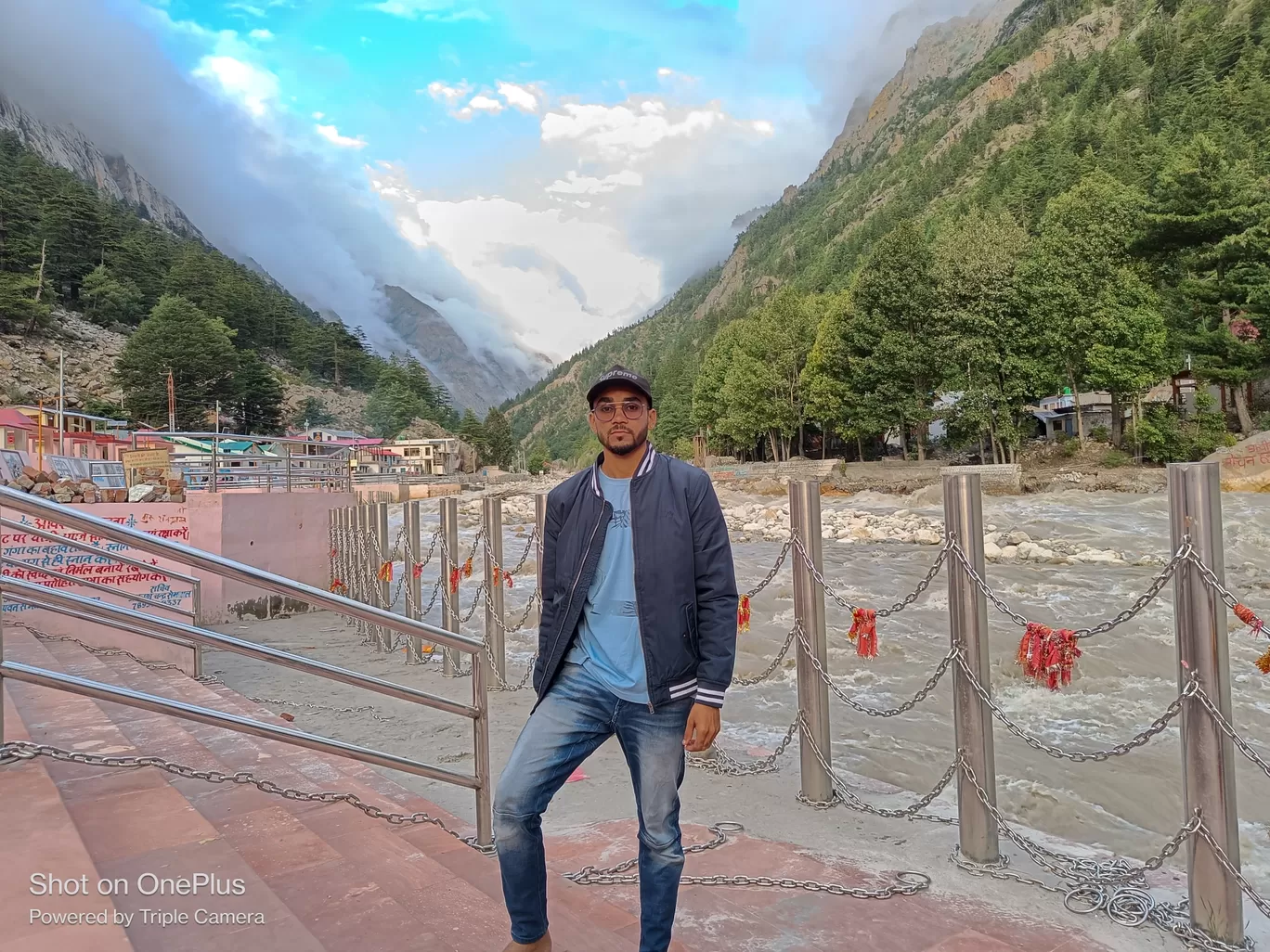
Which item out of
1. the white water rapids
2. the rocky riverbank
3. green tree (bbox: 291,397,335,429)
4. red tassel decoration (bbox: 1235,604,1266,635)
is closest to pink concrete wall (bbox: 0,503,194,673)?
the white water rapids

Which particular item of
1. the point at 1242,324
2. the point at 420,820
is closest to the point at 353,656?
the point at 420,820

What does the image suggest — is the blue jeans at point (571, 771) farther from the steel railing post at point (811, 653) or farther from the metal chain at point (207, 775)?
the steel railing post at point (811, 653)

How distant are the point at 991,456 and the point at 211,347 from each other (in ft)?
230

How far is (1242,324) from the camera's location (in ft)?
96.7

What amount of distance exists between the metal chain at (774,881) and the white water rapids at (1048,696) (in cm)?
157

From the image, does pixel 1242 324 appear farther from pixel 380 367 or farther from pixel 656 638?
pixel 380 367

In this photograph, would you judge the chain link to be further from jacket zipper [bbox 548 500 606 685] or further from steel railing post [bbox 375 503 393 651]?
steel railing post [bbox 375 503 393 651]

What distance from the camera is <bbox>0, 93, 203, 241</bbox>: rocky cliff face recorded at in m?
124

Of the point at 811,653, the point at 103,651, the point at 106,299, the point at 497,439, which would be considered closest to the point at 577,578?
the point at 811,653

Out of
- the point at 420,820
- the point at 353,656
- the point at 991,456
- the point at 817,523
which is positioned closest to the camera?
the point at 420,820

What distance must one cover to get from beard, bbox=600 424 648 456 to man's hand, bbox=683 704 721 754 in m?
0.85

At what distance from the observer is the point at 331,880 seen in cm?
259

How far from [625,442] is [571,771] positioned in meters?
1.06

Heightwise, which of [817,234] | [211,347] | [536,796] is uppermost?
[817,234]
